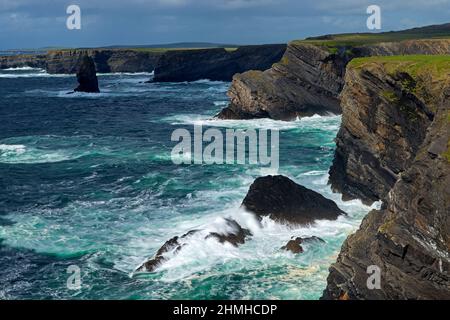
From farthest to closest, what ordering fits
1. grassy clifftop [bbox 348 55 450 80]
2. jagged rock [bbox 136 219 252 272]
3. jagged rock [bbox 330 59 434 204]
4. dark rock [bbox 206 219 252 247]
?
jagged rock [bbox 330 59 434 204], grassy clifftop [bbox 348 55 450 80], dark rock [bbox 206 219 252 247], jagged rock [bbox 136 219 252 272]

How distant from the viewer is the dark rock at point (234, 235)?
105 ft

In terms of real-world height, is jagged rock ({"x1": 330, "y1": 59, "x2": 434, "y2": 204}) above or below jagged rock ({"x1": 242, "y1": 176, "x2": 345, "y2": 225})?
above

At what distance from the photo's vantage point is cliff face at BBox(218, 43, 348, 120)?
270 ft

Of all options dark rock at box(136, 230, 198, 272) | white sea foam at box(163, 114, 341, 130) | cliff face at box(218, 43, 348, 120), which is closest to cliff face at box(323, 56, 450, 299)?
dark rock at box(136, 230, 198, 272)

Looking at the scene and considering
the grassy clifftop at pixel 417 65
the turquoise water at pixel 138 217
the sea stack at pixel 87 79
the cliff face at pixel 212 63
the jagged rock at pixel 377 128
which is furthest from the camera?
the cliff face at pixel 212 63

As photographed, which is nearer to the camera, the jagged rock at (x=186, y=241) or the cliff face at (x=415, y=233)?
the cliff face at (x=415, y=233)

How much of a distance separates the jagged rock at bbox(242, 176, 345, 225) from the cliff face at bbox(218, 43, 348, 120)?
45602mm

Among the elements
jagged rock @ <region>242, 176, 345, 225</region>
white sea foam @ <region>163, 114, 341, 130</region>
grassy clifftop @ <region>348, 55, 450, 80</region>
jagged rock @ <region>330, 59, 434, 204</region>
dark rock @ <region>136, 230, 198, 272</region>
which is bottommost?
dark rock @ <region>136, 230, 198, 272</region>

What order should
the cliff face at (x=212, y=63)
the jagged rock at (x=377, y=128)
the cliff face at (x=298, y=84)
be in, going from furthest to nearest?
the cliff face at (x=212, y=63)
the cliff face at (x=298, y=84)
the jagged rock at (x=377, y=128)

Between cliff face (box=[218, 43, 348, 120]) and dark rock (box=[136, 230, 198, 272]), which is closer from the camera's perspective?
dark rock (box=[136, 230, 198, 272])

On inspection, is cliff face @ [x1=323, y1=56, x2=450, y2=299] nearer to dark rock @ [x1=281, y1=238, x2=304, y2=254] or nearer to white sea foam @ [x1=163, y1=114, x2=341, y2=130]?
dark rock @ [x1=281, y1=238, x2=304, y2=254]

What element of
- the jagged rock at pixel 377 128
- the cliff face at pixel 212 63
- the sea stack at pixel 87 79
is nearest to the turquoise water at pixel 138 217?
the jagged rock at pixel 377 128

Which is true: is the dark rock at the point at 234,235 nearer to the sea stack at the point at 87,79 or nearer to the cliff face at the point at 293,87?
the cliff face at the point at 293,87
